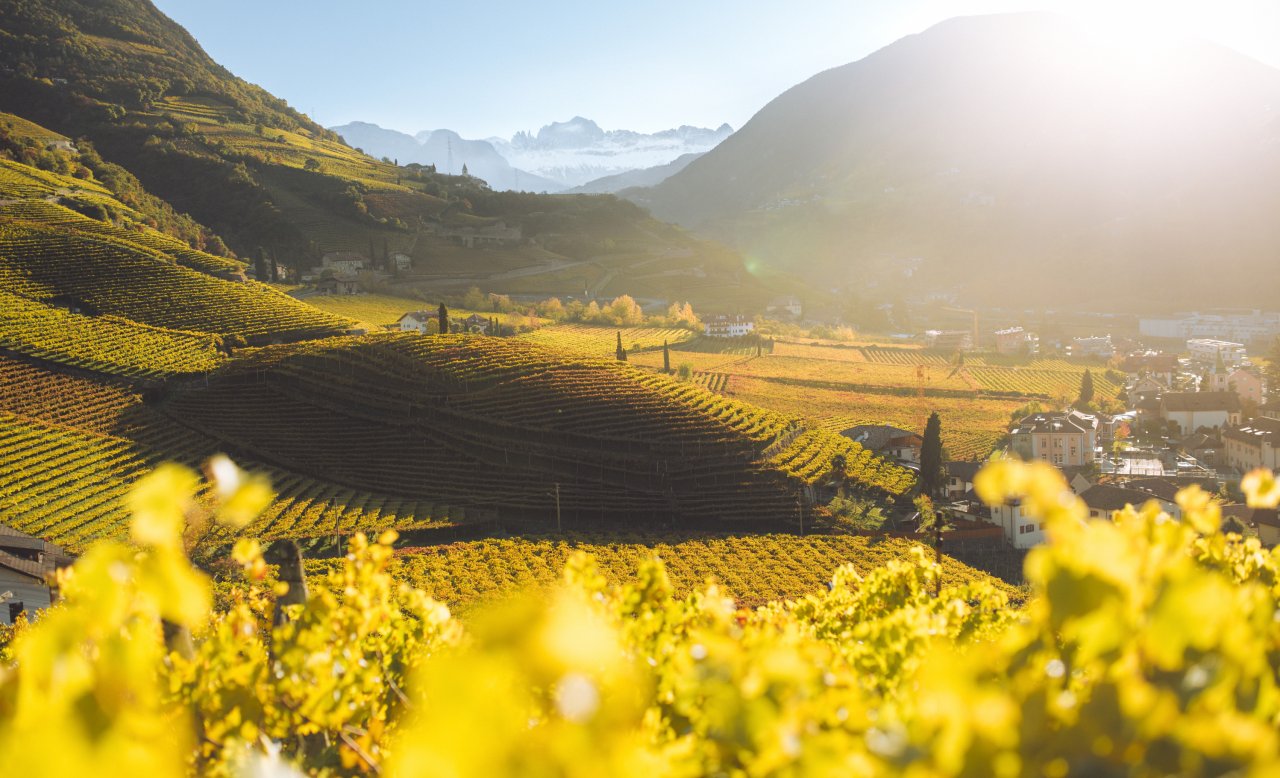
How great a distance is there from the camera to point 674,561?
89.3 ft

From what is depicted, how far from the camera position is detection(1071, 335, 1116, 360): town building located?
Answer: 294ft

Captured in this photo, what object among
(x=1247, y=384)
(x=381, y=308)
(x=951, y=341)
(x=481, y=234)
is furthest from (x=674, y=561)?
(x=481, y=234)

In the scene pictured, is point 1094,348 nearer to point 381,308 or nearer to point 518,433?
point 518,433

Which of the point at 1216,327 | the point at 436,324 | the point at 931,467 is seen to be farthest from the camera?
the point at 1216,327

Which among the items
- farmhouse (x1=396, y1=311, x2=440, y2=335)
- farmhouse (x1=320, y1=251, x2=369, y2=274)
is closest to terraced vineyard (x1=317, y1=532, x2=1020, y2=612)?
farmhouse (x1=396, y1=311, x2=440, y2=335)

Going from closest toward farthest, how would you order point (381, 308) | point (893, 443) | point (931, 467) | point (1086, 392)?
1. point (931, 467)
2. point (893, 443)
3. point (1086, 392)
4. point (381, 308)

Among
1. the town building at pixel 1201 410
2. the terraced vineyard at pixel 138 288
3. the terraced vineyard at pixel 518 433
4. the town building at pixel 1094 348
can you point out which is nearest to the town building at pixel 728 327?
the town building at pixel 1094 348

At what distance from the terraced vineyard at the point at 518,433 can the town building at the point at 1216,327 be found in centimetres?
9179

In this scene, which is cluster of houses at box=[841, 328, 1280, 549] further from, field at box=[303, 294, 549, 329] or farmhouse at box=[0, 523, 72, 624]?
field at box=[303, 294, 549, 329]

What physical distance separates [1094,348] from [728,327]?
1720 inches

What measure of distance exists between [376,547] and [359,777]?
1904 millimetres

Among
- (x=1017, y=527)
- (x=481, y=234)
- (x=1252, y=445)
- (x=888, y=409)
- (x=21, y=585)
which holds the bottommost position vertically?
(x=1017, y=527)

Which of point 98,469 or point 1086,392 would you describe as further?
point 1086,392

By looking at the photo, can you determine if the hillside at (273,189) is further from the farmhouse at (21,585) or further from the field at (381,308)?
the farmhouse at (21,585)
